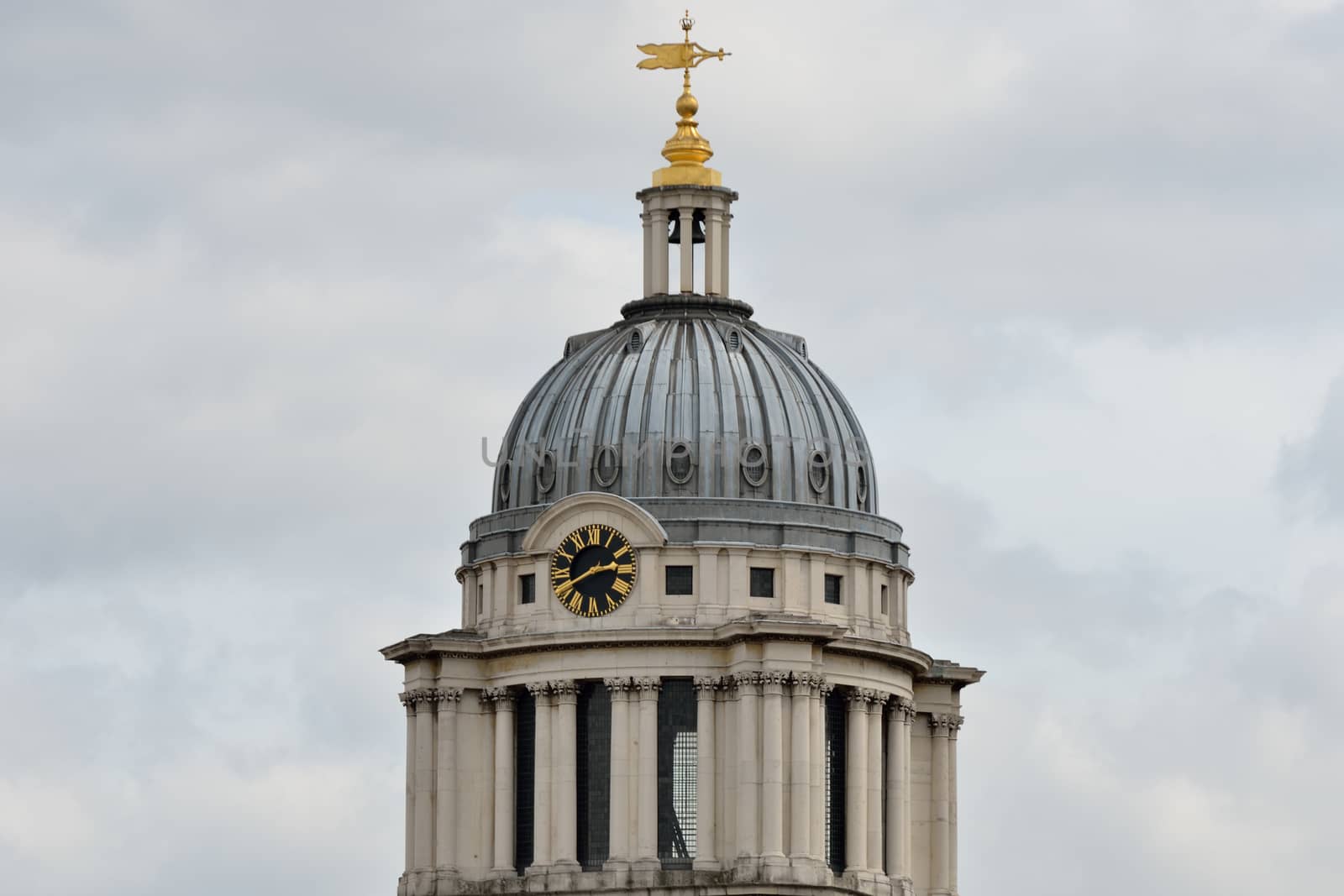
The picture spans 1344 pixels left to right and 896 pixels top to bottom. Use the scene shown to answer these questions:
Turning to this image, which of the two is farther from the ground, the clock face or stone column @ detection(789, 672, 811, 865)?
the clock face

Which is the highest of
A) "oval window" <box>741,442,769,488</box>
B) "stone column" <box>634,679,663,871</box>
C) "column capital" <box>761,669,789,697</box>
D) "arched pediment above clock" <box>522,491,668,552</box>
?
"oval window" <box>741,442,769,488</box>

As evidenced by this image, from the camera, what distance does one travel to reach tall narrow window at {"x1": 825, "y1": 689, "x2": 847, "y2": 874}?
151 metres

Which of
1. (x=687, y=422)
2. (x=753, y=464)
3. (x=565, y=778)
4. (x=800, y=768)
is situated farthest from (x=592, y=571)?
(x=800, y=768)

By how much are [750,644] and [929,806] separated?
37.9ft

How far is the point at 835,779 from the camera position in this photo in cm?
15188

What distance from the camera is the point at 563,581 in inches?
5984

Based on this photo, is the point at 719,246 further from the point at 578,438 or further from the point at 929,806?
the point at 929,806

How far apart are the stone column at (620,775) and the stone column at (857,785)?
6734 mm

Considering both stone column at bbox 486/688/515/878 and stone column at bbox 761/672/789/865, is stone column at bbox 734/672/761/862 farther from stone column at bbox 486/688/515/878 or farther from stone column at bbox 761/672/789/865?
stone column at bbox 486/688/515/878

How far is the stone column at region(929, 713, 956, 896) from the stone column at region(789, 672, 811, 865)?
367 inches

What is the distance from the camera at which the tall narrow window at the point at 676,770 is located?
150000mm

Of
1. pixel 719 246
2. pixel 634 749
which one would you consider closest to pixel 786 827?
pixel 634 749

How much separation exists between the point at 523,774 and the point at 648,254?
55.8 ft

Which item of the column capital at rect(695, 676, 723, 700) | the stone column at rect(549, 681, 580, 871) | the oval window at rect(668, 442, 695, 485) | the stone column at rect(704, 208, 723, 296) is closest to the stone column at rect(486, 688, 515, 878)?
the stone column at rect(549, 681, 580, 871)
